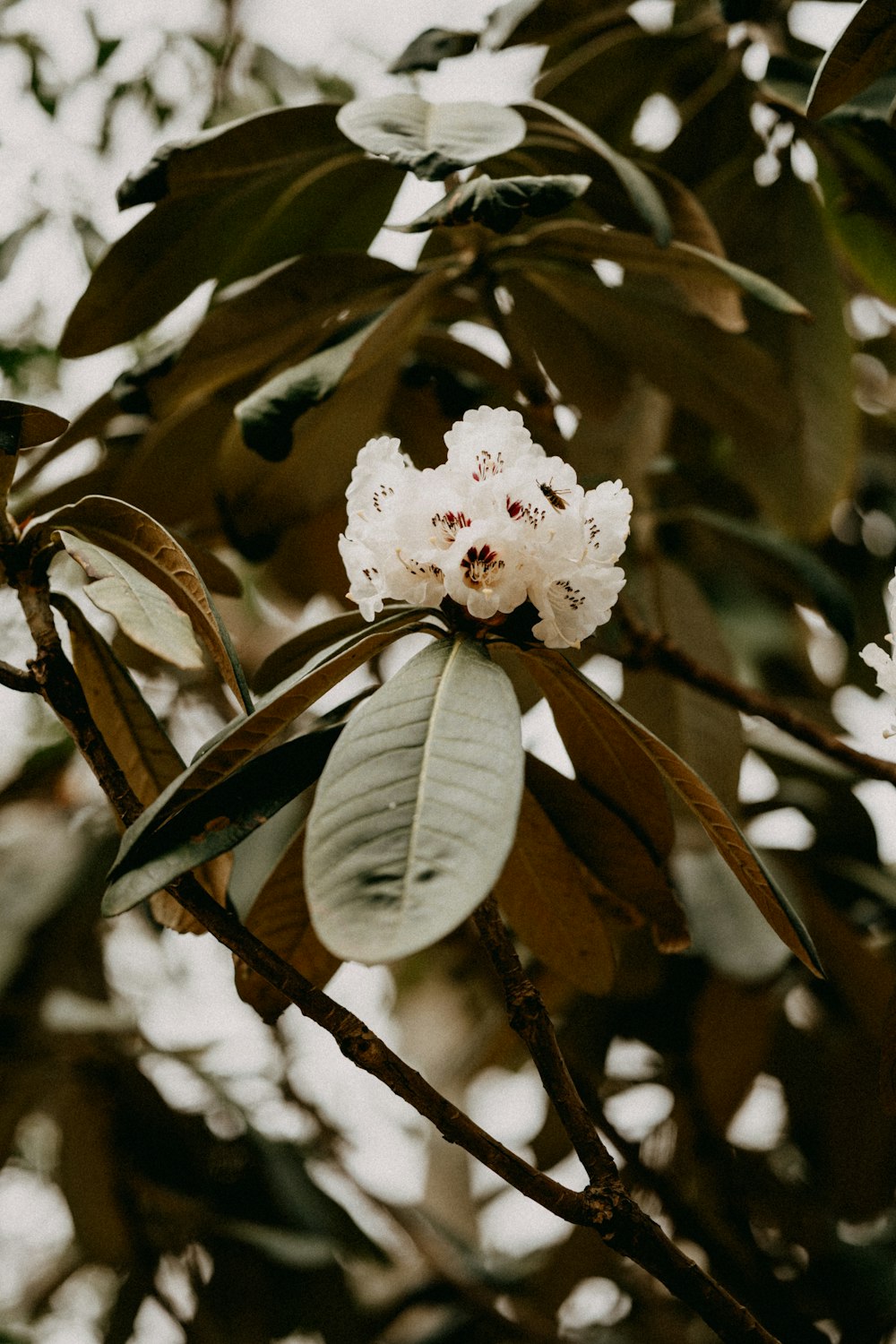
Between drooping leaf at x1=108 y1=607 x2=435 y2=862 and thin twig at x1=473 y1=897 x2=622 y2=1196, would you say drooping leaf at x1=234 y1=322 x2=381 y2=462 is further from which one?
thin twig at x1=473 y1=897 x2=622 y2=1196

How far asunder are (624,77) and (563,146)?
0.46 m

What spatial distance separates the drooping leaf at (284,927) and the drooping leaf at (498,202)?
1.46 feet

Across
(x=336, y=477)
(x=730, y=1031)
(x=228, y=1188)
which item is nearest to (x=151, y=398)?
(x=336, y=477)

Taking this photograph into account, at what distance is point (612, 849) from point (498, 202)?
0.47 meters

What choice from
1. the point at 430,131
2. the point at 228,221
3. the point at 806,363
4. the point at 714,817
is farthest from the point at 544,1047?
the point at 806,363

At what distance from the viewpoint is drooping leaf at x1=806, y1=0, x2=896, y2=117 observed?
827 mm

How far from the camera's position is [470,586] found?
76 centimetres

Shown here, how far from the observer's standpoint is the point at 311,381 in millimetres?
940

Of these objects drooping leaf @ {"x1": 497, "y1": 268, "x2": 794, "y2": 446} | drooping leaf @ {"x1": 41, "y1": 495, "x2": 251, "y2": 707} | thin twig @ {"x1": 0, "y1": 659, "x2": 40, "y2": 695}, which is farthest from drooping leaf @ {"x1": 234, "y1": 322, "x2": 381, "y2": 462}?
drooping leaf @ {"x1": 497, "y1": 268, "x2": 794, "y2": 446}

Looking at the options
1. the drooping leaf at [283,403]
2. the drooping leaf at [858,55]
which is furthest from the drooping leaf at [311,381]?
the drooping leaf at [858,55]

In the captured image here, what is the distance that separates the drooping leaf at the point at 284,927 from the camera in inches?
34.2

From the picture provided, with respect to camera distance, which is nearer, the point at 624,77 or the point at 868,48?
the point at 868,48

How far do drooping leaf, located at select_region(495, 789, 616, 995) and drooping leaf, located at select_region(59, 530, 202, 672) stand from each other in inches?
12.7

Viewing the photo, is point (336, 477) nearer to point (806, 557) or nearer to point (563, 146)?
point (563, 146)
